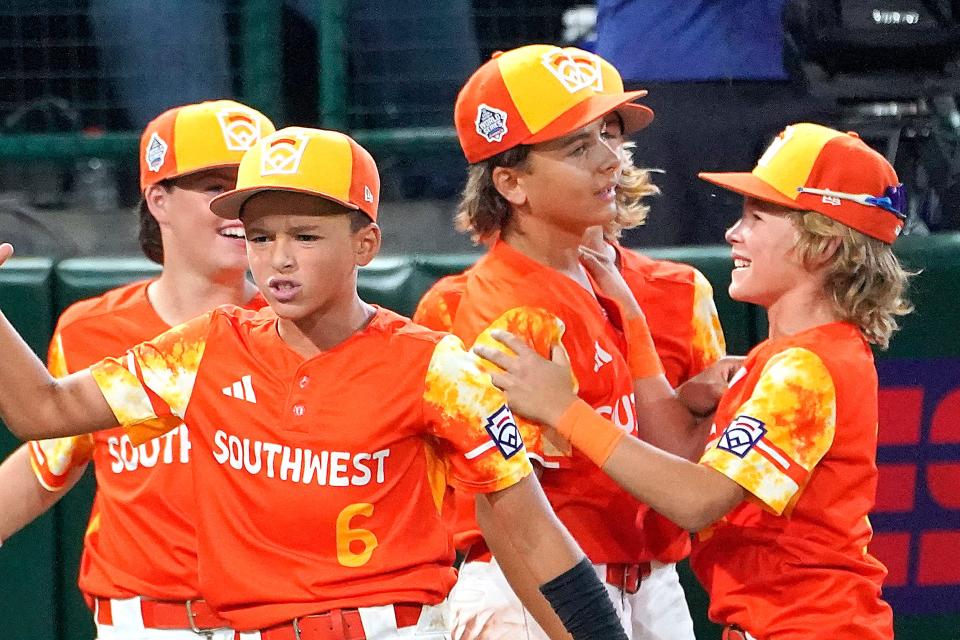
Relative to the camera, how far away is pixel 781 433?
2.94 metres

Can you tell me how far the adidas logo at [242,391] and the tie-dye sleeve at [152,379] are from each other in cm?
7

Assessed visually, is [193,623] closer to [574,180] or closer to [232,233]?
[232,233]

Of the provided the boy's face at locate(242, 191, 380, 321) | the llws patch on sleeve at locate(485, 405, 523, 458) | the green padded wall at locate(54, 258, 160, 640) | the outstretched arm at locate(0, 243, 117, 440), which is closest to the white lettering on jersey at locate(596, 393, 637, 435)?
the llws patch on sleeve at locate(485, 405, 523, 458)

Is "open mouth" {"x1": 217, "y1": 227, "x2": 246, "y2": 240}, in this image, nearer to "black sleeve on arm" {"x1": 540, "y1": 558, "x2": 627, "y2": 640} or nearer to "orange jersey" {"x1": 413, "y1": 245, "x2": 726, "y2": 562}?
"orange jersey" {"x1": 413, "y1": 245, "x2": 726, "y2": 562}

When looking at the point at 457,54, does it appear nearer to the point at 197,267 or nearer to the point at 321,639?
the point at 197,267

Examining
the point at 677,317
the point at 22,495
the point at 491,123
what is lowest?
the point at 22,495

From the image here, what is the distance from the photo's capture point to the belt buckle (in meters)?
3.11

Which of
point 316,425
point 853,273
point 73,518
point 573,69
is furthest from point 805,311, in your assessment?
point 73,518

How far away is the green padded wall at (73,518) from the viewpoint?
415 cm

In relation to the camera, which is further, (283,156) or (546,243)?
(546,243)

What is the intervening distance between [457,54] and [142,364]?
256 centimetres

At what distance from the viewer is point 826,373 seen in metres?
2.98

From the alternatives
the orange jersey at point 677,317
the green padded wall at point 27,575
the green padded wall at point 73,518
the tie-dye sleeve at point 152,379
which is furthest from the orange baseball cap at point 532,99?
the green padded wall at point 27,575

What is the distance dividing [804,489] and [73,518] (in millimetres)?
2033
